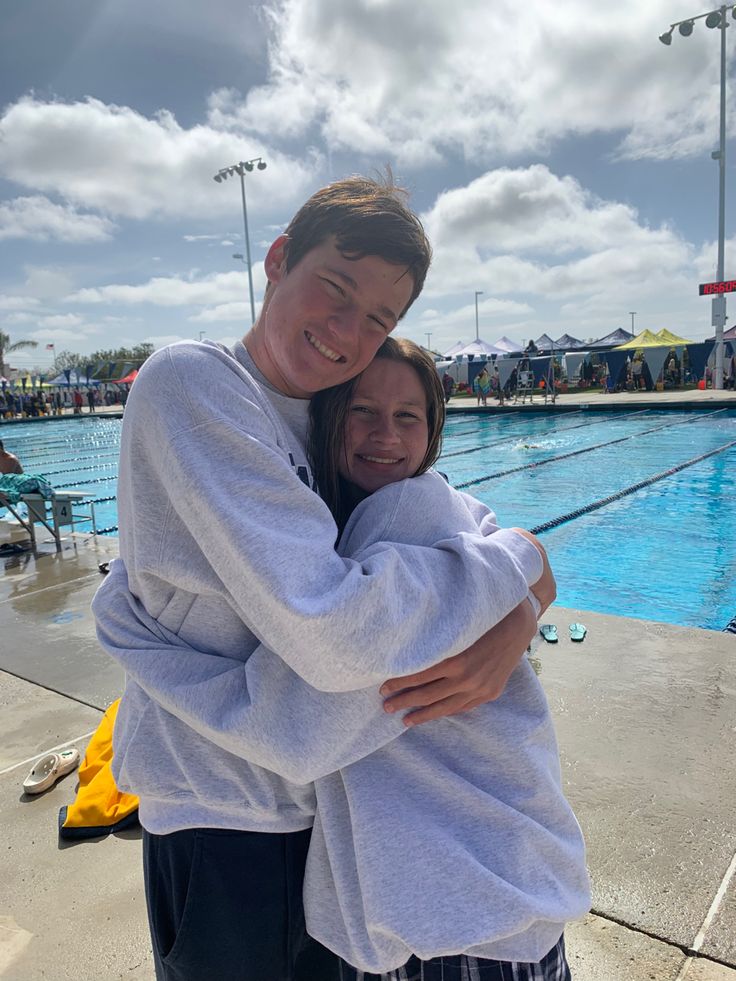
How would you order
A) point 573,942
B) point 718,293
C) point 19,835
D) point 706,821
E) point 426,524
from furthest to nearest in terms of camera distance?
point 718,293, point 19,835, point 706,821, point 573,942, point 426,524

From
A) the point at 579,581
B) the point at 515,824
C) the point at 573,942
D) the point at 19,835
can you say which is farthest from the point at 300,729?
the point at 579,581

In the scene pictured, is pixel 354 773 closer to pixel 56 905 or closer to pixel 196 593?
pixel 196 593

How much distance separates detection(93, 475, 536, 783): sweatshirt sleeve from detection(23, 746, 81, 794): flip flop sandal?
7.13 feet

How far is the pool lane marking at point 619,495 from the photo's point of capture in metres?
9.94

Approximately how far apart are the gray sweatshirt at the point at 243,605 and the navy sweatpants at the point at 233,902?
45 millimetres

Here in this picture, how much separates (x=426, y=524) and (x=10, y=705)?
3.52 metres

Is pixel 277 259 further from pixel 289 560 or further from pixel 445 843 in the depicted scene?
pixel 445 843

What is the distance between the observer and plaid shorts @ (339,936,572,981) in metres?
1.01

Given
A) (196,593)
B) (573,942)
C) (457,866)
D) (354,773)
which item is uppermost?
(196,593)

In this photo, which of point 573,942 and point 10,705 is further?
point 10,705

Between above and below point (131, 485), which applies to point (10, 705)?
below

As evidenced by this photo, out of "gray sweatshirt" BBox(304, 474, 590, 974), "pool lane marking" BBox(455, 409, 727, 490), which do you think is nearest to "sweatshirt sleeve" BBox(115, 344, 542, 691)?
"gray sweatshirt" BBox(304, 474, 590, 974)

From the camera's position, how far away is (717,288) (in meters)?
26.6

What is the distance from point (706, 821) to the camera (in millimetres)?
2398
